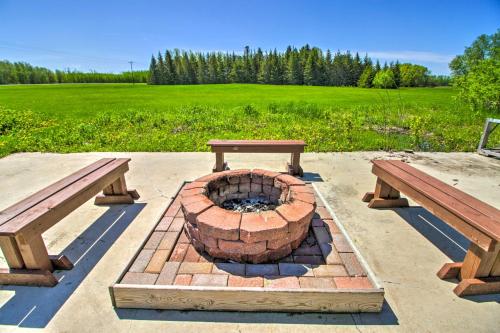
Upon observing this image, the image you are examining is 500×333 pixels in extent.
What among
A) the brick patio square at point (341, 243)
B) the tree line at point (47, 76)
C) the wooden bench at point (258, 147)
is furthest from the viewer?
the tree line at point (47, 76)

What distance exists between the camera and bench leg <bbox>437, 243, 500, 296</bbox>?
2326mm

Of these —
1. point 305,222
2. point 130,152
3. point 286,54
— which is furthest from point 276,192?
point 286,54

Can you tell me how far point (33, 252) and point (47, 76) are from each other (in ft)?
354

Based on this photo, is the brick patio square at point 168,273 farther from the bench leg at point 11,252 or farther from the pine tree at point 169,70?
the pine tree at point 169,70

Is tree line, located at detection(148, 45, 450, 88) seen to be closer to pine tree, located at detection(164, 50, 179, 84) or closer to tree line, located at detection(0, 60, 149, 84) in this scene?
pine tree, located at detection(164, 50, 179, 84)

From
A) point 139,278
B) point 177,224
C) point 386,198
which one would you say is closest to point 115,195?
point 177,224

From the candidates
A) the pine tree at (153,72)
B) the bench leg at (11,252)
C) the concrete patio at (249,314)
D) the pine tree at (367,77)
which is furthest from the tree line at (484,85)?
the pine tree at (153,72)

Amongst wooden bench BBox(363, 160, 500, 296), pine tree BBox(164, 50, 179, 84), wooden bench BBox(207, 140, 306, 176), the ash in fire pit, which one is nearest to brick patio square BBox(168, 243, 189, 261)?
the ash in fire pit

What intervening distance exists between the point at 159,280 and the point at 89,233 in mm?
1676

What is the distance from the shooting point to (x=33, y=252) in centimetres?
241

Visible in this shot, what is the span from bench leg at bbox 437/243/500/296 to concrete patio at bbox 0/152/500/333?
0.08 meters

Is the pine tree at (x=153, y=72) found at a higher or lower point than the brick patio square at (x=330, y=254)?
higher

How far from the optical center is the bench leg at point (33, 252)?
2322 mm

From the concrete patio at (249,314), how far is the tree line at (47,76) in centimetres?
8017
